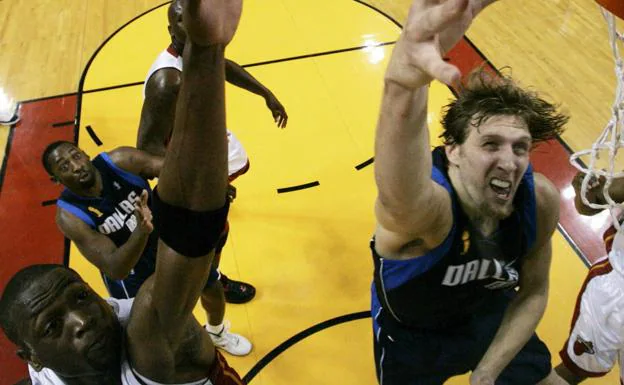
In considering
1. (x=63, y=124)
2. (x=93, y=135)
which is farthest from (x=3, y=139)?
(x=93, y=135)

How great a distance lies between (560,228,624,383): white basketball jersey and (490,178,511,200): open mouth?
0.93 m

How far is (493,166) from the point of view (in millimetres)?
1846

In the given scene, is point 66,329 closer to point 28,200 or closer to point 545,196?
point 545,196

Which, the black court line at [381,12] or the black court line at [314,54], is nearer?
the black court line at [314,54]

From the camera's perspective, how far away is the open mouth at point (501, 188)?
186cm

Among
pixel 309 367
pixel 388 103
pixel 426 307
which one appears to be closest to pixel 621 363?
pixel 426 307

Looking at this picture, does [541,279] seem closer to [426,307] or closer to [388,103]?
[426,307]

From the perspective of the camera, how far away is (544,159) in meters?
4.45

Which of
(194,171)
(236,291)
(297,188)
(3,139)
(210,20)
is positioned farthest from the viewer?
(3,139)

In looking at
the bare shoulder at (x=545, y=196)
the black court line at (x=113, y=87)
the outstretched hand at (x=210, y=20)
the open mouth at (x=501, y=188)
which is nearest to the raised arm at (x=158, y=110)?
the open mouth at (x=501, y=188)

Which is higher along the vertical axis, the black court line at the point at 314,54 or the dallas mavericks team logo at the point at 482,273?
the dallas mavericks team logo at the point at 482,273

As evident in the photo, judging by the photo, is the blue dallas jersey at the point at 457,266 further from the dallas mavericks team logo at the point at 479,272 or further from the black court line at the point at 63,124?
the black court line at the point at 63,124

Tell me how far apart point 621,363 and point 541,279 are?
676mm

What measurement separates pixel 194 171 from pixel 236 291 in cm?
260
